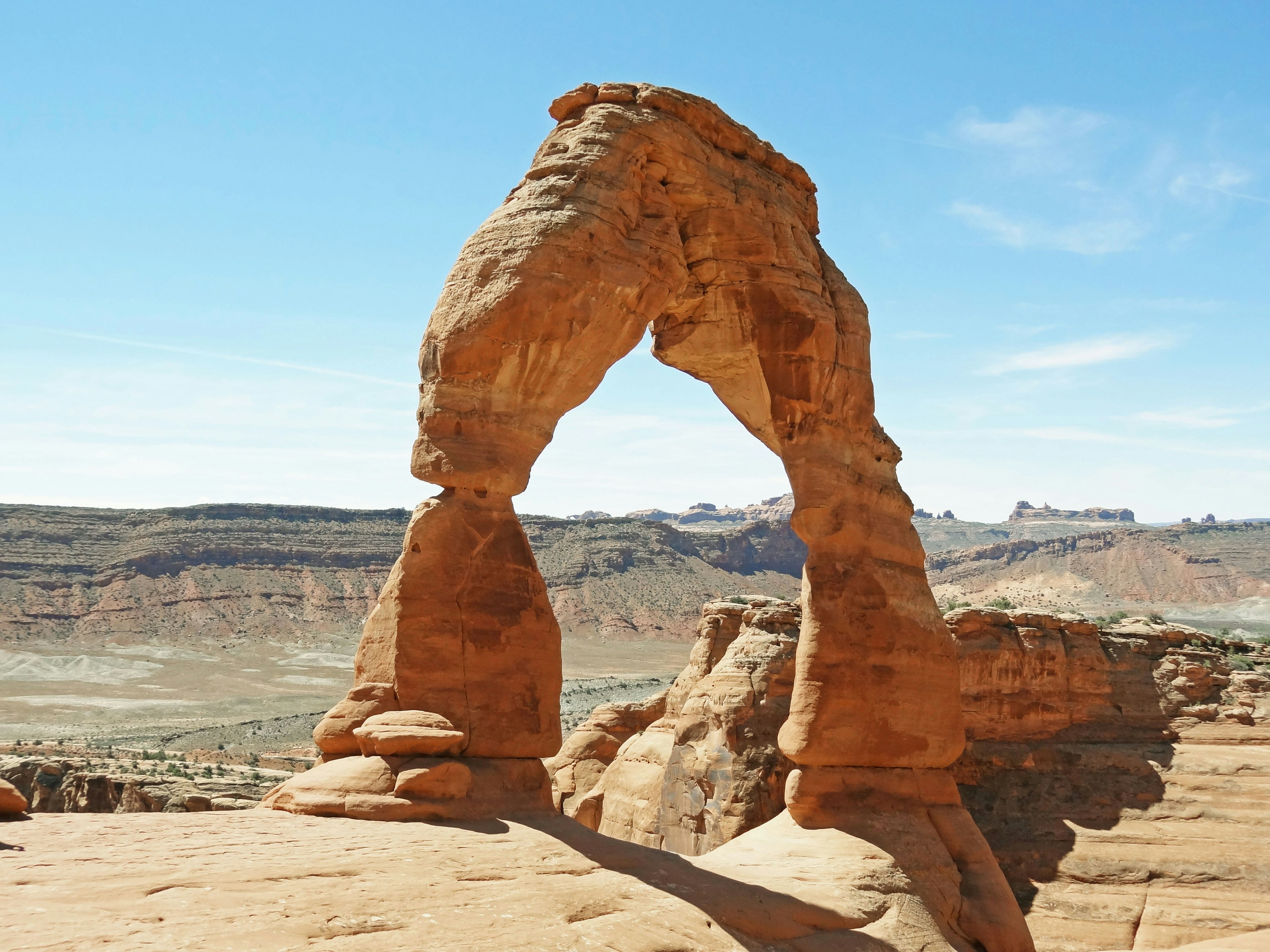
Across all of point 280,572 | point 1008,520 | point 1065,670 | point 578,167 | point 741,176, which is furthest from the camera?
point 1008,520

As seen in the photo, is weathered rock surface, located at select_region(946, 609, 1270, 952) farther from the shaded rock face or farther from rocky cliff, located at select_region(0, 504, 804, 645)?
rocky cliff, located at select_region(0, 504, 804, 645)

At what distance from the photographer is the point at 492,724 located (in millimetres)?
12070

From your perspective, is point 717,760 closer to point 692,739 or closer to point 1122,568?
point 692,739

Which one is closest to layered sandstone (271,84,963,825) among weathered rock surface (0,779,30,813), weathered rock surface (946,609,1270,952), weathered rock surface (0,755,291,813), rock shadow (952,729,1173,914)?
weathered rock surface (0,779,30,813)

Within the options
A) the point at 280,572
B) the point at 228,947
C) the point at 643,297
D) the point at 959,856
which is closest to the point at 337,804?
the point at 228,947

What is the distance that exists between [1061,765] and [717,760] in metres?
8.30

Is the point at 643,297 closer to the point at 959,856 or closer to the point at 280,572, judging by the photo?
the point at 959,856

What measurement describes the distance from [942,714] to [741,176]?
7869mm

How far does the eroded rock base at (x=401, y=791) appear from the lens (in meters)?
10.9

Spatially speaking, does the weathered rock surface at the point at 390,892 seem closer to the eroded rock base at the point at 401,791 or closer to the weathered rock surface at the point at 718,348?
the eroded rock base at the point at 401,791

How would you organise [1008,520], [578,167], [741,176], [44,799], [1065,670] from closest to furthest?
[578,167] < [741,176] < [44,799] < [1065,670] < [1008,520]

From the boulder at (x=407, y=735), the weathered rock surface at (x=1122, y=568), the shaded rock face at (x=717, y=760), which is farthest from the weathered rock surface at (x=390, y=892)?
the weathered rock surface at (x=1122, y=568)

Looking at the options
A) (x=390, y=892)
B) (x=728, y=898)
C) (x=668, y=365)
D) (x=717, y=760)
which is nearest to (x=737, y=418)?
(x=668, y=365)

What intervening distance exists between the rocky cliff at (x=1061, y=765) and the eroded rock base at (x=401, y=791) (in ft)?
25.9
